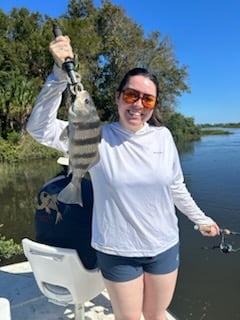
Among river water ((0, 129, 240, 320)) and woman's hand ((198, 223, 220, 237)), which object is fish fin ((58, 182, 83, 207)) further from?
river water ((0, 129, 240, 320))

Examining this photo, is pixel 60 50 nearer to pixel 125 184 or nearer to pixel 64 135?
pixel 64 135

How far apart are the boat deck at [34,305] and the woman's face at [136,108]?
4.80 ft

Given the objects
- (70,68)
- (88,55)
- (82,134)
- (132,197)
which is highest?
(88,55)

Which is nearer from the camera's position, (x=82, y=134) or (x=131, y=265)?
(x=82, y=134)

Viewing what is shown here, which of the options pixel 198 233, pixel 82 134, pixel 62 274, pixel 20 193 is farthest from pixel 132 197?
pixel 20 193

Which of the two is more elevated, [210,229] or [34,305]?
[210,229]

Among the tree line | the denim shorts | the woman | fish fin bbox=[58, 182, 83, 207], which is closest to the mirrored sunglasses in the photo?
the woman

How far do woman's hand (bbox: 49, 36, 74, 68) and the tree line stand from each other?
1951 centimetres

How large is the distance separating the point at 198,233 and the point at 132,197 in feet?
16.7

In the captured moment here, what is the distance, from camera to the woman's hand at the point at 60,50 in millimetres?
1561

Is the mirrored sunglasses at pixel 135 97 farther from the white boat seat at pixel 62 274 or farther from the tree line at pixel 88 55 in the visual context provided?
the tree line at pixel 88 55

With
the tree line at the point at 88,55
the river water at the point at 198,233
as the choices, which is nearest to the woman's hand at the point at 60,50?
the river water at the point at 198,233

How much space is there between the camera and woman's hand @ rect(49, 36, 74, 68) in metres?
1.56

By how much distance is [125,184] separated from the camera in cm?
167
